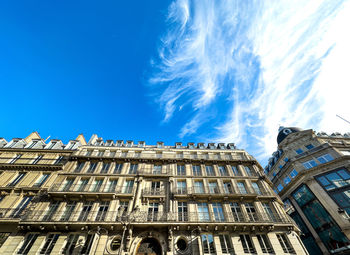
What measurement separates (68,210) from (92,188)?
297cm

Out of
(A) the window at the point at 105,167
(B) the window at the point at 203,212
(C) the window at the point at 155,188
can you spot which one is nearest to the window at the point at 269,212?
(B) the window at the point at 203,212

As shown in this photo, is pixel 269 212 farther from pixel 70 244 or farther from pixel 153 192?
pixel 70 244

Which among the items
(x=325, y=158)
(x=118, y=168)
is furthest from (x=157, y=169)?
(x=325, y=158)

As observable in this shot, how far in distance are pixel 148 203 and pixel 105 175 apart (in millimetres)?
7107

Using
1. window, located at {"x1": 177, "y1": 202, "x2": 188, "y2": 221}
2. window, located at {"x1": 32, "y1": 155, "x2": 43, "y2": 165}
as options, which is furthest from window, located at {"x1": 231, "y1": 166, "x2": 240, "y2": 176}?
window, located at {"x1": 32, "y1": 155, "x2": 43, "y2": 165}

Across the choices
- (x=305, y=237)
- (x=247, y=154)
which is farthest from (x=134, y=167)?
(x=305, y=237)

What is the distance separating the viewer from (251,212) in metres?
16.2

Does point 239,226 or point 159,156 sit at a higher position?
point 159,156

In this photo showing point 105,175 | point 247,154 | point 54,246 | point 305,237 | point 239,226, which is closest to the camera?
point 54,246

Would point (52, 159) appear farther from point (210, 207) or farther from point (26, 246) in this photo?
point (210, 207)

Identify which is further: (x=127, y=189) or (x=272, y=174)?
(x=272, y=174)

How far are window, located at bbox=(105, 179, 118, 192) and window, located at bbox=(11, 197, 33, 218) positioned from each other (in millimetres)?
8385

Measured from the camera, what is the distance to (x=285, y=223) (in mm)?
14859

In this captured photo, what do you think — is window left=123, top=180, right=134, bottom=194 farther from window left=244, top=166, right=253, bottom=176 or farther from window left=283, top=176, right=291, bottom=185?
window left=283, top=176, right=291, bottom=185
